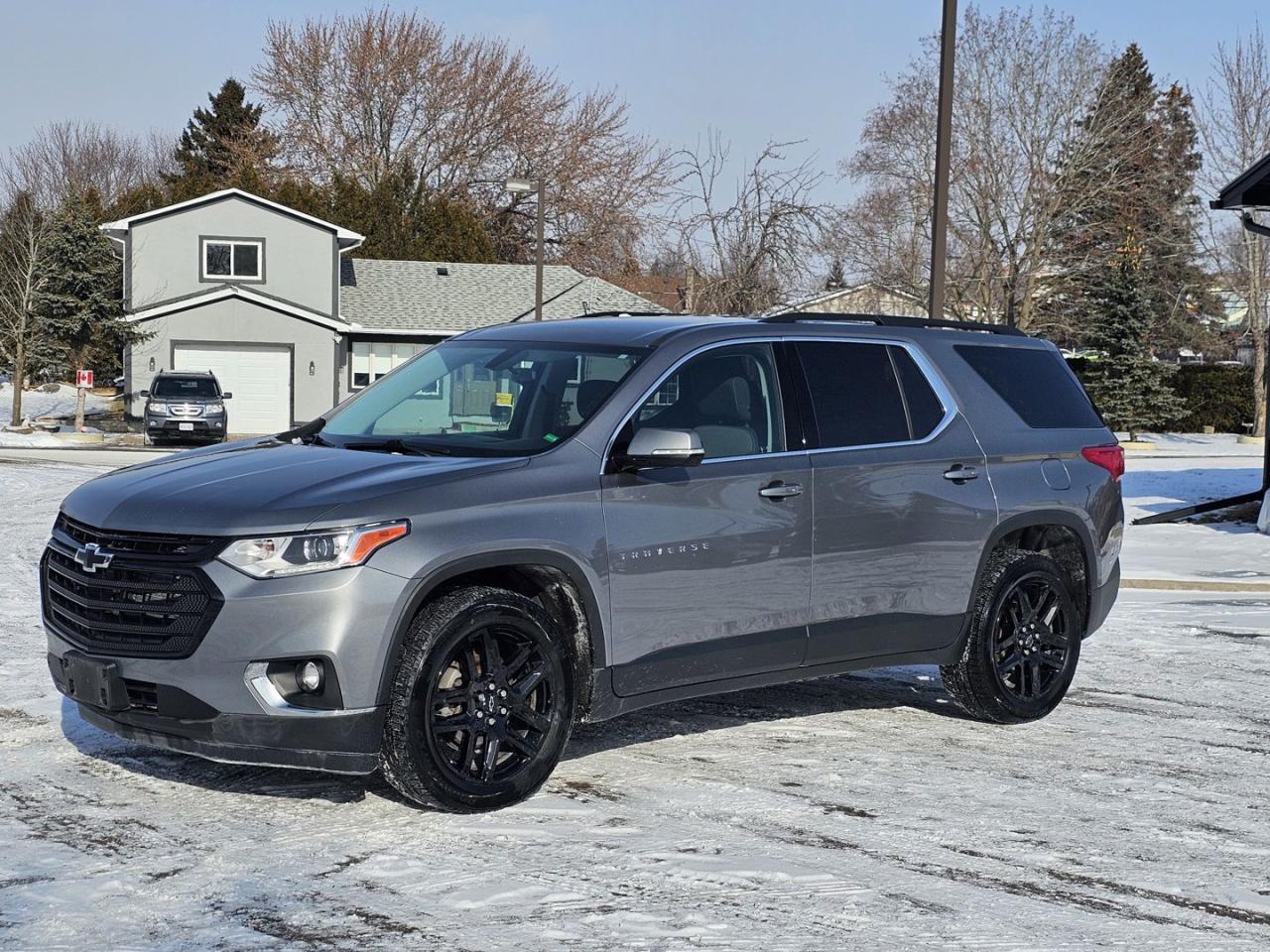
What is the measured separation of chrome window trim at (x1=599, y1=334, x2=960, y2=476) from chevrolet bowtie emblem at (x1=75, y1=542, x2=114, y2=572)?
1903 millimetres

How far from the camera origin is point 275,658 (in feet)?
18.2

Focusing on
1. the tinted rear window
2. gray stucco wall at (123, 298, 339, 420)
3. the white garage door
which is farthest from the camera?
the white garage door

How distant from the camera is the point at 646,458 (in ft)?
20.9

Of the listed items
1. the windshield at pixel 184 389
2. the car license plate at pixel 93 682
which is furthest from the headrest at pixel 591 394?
the windshield at pixel 184 389

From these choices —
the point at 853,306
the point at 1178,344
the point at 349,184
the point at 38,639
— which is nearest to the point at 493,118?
the point at 349,184

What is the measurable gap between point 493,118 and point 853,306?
977 inches

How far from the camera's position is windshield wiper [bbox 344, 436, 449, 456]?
6.45m

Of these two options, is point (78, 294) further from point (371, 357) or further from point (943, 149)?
point (943, 149)

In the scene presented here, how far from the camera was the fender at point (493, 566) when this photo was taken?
5.70 meters

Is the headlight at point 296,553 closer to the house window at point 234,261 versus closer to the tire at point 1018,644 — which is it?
the tire at point 1018,644

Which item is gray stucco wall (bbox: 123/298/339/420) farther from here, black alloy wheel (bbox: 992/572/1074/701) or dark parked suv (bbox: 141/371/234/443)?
black alloy wheel (bbox: 992/572/1074/701)

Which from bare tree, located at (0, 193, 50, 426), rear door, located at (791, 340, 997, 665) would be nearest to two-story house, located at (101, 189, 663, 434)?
bare tree, located at (0, 193, 50, 426)

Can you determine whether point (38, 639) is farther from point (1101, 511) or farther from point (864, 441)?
point (1101, 511)

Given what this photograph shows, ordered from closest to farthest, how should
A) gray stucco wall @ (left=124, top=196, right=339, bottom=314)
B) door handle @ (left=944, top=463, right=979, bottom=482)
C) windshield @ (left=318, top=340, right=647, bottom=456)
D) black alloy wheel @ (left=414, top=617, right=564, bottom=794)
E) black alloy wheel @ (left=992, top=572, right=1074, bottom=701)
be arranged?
black alloy wheel @ (left=414, top=617, right=564, bottom=794)
windshield @ (left=318, top=340, right=647, bottom=456)
door handle @ (left=944, top=463, right=979, bottom=482)
black alloy wheel @ (left=992, top=572, right=1074, bottom=701)
gray stucco wall @ (left=124, top=196, right=339, bottom=314)
